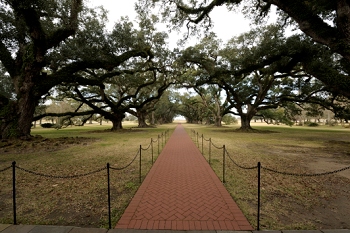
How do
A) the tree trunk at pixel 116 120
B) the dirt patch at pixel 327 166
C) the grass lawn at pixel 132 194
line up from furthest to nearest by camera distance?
1. the tree trunk at pixel 116 120
2. the dirt patch at pixel 327 166
3. the grass lawn at pixel 132 194

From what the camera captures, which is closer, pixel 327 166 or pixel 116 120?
pixel 327 166

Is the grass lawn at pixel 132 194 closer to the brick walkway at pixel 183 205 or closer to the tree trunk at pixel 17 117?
the brick walkway at pixel 183 205

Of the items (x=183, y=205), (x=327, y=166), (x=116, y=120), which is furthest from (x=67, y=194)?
(x=116, y=120)

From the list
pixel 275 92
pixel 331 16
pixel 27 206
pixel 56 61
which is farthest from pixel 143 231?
pixel 275 92

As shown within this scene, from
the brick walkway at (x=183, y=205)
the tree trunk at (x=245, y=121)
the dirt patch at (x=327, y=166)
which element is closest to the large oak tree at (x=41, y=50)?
the brick walkway at (x=183, y=205)

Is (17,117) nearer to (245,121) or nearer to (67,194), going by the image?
(67,194)

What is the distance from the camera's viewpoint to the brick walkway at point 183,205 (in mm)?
3254

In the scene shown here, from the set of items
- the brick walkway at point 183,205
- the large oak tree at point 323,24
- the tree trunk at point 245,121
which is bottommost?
the brick walkway at point 183,205

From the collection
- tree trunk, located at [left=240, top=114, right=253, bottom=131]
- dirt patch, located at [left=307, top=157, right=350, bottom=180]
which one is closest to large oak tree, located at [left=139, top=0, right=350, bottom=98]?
dirt patch, located at [left=307, top=157, right=350, bottom=180]

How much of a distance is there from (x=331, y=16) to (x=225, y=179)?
12.9 metres

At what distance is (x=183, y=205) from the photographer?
3.96 meters

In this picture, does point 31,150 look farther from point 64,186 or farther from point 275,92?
point 275,92

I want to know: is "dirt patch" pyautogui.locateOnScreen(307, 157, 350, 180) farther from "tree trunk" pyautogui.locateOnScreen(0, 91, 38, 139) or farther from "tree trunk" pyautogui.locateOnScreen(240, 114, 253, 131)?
"tree trunk" pyautogui.locateOnScreen(240, 114, 253, 131)

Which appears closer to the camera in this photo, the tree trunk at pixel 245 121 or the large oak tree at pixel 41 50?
the large oak tree at pixel 41 50
